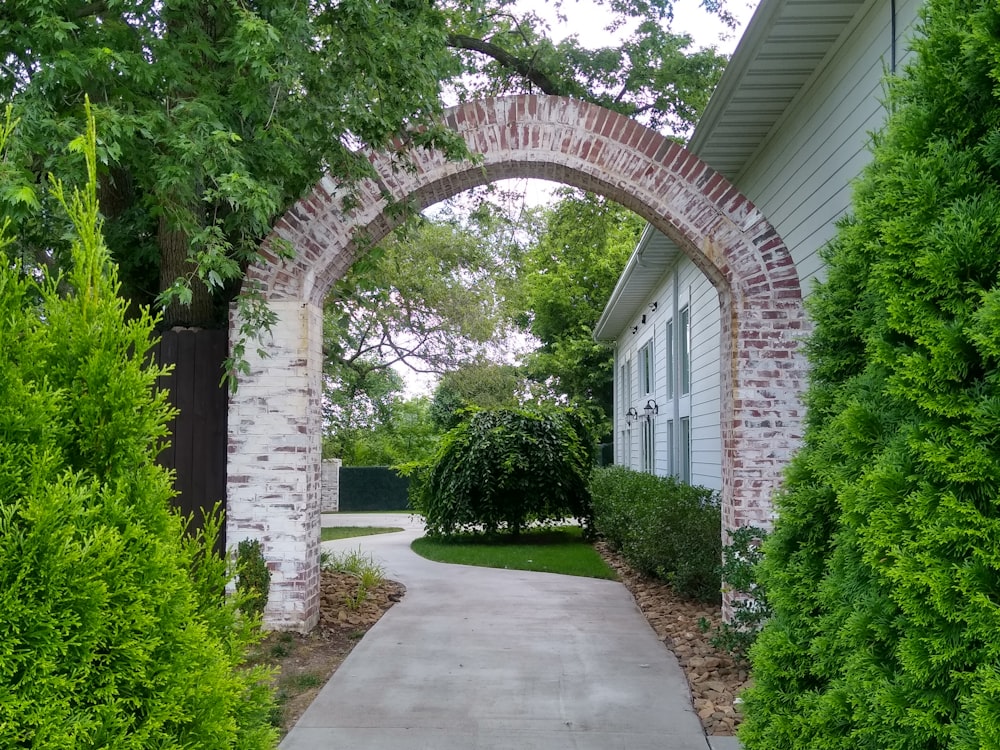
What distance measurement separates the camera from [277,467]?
689cm

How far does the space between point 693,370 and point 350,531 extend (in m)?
10.1

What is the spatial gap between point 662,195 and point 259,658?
192 inches

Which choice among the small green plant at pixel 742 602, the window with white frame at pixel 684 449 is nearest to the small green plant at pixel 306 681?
the small green plant at pixel 742 602

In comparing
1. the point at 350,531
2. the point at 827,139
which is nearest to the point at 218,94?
the point at 827,139

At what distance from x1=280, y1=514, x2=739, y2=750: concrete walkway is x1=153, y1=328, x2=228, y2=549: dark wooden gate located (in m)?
1.95

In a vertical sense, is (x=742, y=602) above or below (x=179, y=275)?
below

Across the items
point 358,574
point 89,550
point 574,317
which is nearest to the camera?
point 89,550

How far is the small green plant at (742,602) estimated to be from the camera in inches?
226

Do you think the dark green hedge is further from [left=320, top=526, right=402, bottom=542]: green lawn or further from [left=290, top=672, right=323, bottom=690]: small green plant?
[left=290, top=672, right=323, bottom=690]: small green plant

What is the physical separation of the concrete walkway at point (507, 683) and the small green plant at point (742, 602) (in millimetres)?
452

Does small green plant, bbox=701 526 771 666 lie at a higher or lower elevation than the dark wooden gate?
lower

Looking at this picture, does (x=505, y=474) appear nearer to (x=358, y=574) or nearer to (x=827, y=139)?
(x=358, y=574)

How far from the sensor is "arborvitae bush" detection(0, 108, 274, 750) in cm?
202

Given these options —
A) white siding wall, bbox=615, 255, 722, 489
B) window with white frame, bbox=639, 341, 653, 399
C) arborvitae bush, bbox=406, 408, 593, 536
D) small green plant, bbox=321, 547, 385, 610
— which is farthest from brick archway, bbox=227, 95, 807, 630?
window with white frame, bbox=639, 341, 653, 399
